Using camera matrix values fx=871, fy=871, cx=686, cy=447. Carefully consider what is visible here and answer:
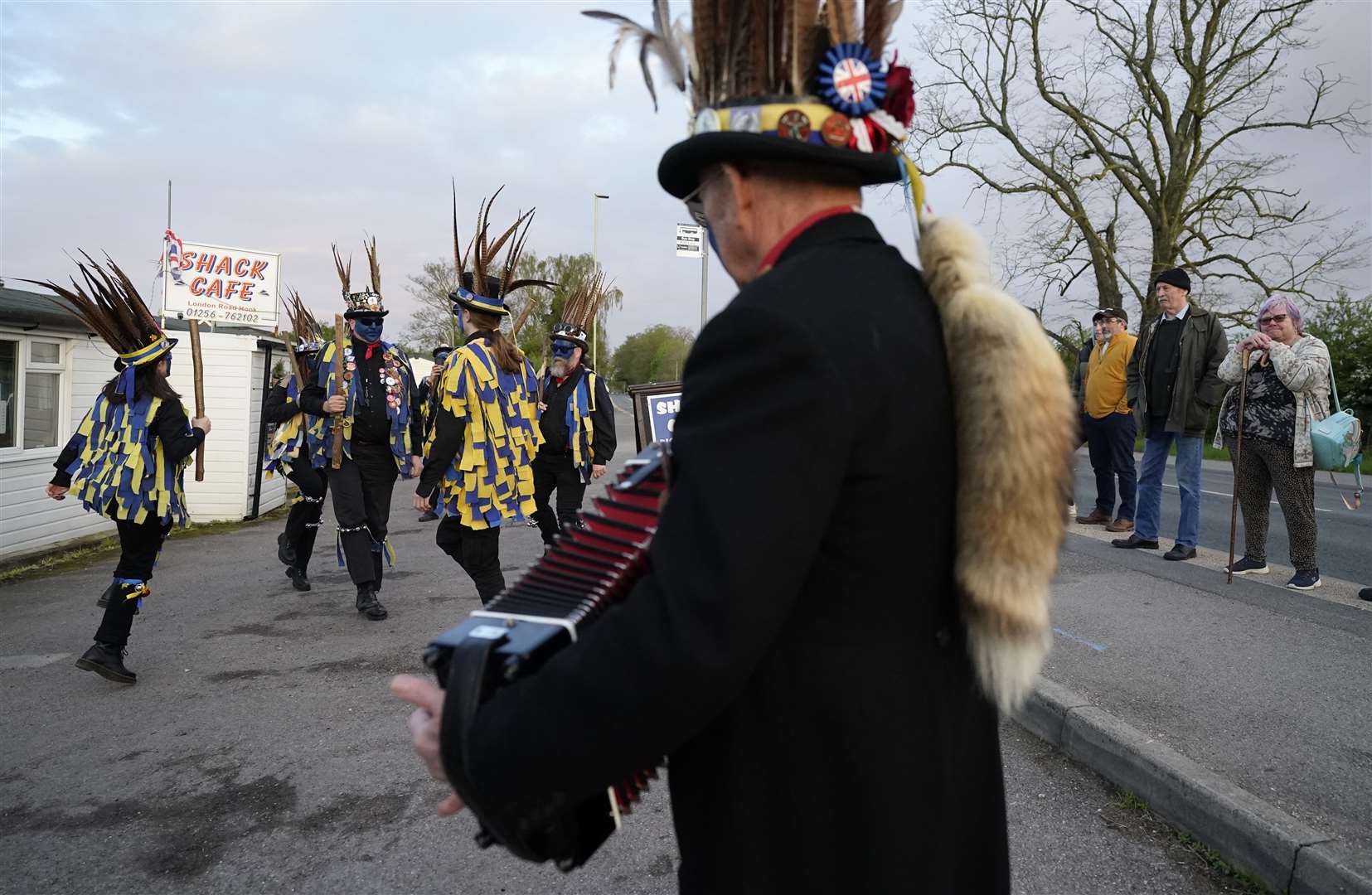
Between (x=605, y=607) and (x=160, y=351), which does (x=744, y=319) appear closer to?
(x=605, y=607)

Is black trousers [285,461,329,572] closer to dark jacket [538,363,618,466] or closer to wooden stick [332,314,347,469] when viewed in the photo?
wooden stick [332,314,347,469]

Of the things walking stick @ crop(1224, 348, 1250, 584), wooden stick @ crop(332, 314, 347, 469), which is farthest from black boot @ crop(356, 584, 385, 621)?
walking stick @ crop(1224, 348, 1250, 584)

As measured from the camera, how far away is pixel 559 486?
26.4 ft

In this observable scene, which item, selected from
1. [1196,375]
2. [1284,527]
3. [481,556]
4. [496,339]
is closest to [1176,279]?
[1196,375]

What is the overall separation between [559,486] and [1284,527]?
8.52m

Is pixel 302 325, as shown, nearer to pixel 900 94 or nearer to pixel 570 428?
pixel 570 428

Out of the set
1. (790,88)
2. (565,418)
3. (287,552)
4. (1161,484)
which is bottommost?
(287,552)

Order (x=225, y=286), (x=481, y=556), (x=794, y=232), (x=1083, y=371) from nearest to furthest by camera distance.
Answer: (x=794, y=232), (x=481, y=556), (x=1083, y=371), (x=225, y=286)

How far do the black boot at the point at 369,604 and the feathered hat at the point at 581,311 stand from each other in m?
3.05

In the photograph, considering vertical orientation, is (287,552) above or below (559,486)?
below

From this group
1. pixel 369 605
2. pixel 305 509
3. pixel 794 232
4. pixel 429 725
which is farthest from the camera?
pixel 305 509

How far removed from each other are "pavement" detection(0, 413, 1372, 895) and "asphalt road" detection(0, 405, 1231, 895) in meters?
0.01

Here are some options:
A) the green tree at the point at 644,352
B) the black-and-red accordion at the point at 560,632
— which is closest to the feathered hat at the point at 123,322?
the black-and-red accordion at the point at 560,632

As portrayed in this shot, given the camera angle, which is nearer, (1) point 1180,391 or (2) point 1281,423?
(2) point 1281,423
